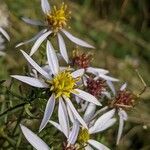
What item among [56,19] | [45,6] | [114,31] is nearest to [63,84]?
[56,19]

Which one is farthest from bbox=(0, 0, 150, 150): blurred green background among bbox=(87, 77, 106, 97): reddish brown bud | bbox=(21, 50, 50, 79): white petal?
bbox=(21, 50, 50, 79): white petal

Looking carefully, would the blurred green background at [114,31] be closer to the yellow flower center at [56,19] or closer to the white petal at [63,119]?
the yellow flower center at [56,19]

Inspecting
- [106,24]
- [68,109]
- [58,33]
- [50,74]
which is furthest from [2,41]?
[106,24]

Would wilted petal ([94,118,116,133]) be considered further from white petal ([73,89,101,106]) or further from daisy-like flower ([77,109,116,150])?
white petal ([73,89,101,106])

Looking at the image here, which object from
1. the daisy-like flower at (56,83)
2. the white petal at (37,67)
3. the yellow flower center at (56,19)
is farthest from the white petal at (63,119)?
the yellow flower center at (56,19)

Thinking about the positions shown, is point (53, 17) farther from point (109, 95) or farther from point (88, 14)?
point (88, 14)

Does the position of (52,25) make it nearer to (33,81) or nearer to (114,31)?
(33,81)
